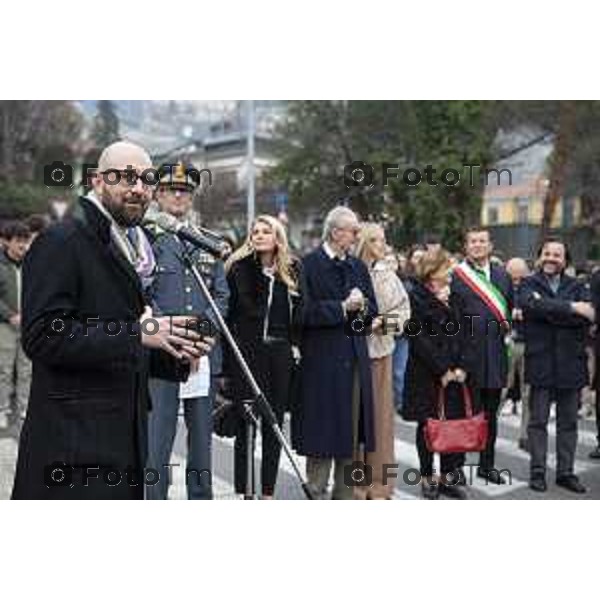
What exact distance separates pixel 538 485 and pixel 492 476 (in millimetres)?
284

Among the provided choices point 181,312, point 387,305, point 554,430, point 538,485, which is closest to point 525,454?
point 554,430

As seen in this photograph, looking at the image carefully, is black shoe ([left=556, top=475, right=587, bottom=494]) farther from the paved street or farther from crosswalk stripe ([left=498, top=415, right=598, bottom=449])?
crosswalk stripe ([left=498, top=415, right=598, bottom=449])

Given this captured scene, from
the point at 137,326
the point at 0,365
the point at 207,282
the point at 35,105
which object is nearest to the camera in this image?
the point at 137,326

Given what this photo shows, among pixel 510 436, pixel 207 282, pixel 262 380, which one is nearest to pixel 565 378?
pixel 510 436

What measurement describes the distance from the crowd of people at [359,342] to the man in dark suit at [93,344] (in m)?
0.91

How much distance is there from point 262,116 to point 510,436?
2.93m

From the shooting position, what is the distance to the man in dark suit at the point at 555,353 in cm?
471

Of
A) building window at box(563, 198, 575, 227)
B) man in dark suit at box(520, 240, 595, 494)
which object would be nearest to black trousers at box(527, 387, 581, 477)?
man in dark suit at box(520, 240, 595, 494)

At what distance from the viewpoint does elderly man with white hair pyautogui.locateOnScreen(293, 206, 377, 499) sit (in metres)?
4.16

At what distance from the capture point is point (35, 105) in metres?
4.17

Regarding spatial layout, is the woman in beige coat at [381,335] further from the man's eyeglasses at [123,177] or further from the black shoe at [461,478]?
the man's eyeglasses at [123,177]

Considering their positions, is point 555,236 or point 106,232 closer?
point 106,232

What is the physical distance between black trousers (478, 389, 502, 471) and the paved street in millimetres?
119

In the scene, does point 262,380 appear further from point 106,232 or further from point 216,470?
point 106,232
